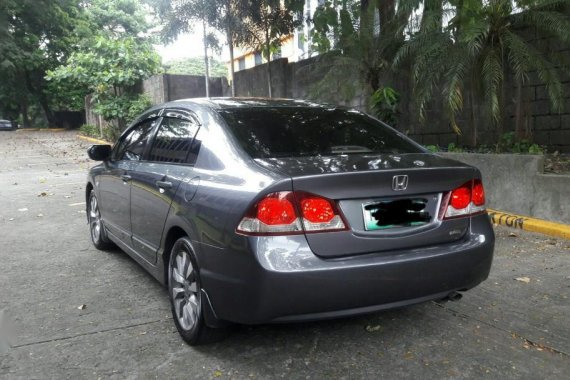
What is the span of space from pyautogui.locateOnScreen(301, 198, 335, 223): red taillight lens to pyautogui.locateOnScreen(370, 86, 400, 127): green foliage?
6.28m

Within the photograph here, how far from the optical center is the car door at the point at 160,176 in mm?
3562

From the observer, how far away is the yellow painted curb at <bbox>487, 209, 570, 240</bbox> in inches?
220

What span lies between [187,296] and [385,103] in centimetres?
636

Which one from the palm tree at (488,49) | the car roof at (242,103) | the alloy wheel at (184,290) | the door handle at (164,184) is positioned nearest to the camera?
the alloy wheel at (184,290)

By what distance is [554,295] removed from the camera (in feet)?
13.2

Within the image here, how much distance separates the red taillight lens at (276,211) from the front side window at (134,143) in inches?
78.1

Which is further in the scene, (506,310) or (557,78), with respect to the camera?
(557,78)

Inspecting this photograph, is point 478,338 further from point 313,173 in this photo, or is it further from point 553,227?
point 553,227

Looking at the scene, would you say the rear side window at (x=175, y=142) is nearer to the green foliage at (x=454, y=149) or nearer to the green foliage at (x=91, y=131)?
the green foliage at (x=454, y=149)

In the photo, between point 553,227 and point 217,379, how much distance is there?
171 inches

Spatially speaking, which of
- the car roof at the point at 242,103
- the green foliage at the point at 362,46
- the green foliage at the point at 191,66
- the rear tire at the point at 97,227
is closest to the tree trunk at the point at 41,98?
the green foliage at the point at 191,66

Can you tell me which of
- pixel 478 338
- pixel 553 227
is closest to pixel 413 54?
pixel 553 227

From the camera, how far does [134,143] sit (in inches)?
184

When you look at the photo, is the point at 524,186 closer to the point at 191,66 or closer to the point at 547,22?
the point at 547,22
